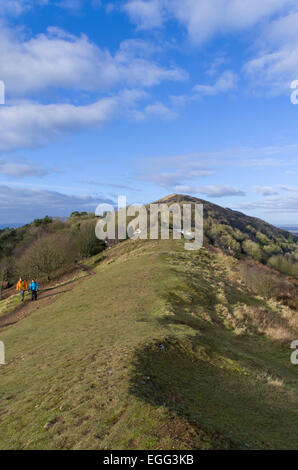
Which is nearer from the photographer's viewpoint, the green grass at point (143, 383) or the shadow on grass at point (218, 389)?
the green grass at point (143, 383)

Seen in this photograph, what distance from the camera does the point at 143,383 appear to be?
7793 millimetres

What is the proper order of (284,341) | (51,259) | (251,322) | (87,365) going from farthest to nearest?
(51,259) → (251,322) → (284,341) → (87,365)

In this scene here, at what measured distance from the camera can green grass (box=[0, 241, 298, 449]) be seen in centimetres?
561

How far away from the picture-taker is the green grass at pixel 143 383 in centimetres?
561

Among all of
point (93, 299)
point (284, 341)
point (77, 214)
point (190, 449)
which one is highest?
point (77, 214)

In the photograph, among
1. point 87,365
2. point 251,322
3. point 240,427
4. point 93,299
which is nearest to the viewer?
point 240,427

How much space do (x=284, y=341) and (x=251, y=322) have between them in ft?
10.8

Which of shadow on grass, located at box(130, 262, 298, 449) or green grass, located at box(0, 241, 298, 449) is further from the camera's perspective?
shadow on grass, located at box(130, 262, 298, 449)

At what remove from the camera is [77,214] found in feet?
383

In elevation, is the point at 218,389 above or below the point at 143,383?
A: below

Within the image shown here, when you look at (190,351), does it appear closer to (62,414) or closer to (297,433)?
(297,433)

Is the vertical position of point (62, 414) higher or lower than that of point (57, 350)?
higher

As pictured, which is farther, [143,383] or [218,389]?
[218,389]

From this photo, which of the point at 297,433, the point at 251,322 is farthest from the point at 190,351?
the point at 251,322
